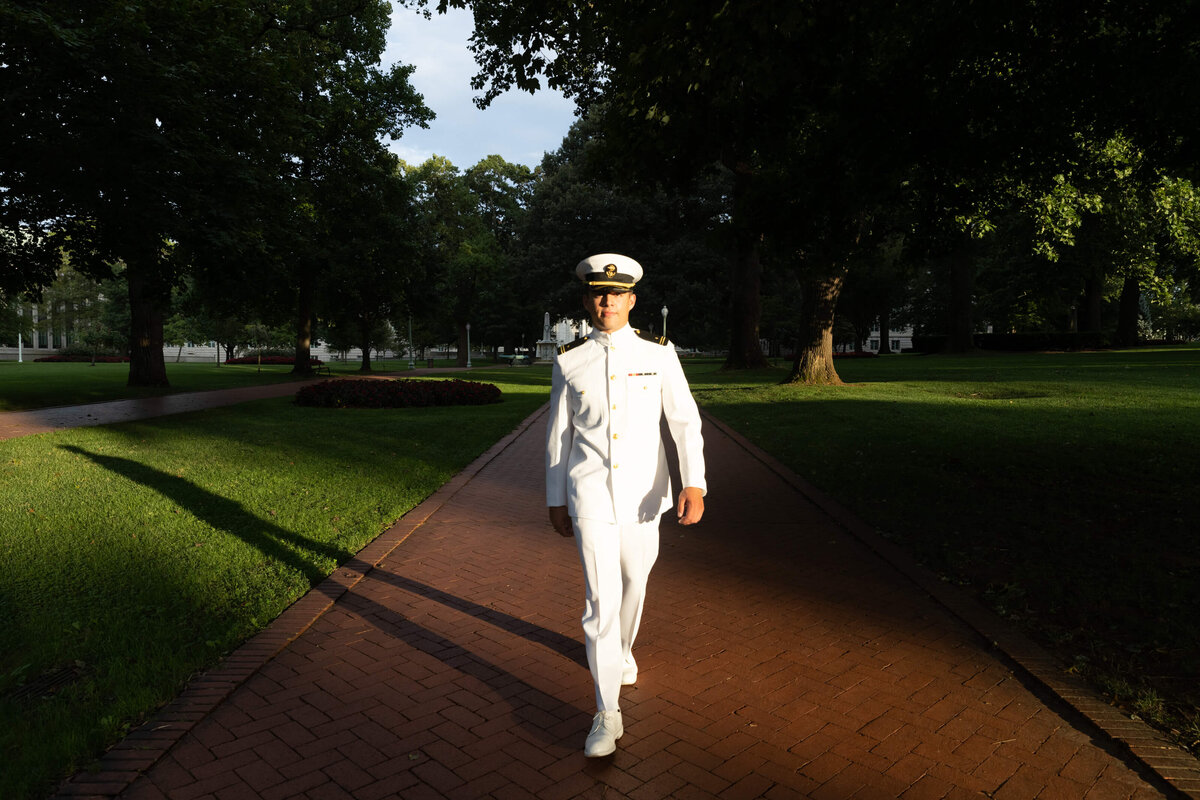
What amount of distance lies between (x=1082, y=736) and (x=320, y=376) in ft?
118

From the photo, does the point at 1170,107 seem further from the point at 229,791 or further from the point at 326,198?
the point at 326,198

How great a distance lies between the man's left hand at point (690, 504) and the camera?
3330 mm

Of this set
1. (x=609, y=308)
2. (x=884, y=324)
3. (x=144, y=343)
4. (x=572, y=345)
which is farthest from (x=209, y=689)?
(x=884, y=324)

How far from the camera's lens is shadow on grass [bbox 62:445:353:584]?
5998mm

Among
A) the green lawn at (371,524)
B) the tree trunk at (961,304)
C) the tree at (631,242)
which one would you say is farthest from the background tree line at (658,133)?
the tree at (631,242)

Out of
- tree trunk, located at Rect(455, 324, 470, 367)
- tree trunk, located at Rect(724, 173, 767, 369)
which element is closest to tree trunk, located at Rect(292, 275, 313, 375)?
tree trunk, located at Rect(724, 173, 767, 369)

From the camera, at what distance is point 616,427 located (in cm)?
333

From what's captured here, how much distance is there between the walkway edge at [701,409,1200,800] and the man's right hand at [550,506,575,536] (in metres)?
2.49

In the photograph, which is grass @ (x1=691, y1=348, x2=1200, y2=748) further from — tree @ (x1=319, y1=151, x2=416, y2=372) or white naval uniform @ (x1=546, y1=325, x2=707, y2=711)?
tree @ (x1=319, y1=151, x2=416, y2=372)

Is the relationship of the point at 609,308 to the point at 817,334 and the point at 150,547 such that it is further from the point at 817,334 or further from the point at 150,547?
the point at 817,334

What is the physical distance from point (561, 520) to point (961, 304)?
41.5m

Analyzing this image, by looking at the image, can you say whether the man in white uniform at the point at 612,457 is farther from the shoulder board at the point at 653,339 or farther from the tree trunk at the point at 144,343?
the tree trunk at the point at 144,343

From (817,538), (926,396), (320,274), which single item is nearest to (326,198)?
(320,274)

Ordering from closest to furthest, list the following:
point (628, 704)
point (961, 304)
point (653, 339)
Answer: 1. point (653, 339)
2. point (628, 704)
3. point (961, 304)
